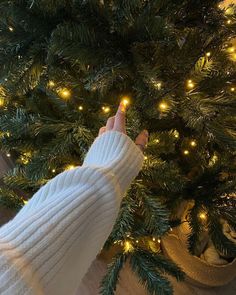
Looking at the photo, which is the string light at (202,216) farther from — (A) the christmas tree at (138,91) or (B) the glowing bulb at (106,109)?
(B) the glowing bulb at (106,109)

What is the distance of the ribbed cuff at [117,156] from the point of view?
510 millimetres

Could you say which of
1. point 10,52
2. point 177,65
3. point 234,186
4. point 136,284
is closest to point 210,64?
point 177,65

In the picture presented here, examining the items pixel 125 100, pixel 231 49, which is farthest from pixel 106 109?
pixel 231 49

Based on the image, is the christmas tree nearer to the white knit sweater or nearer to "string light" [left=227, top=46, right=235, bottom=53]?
"string light" [left=227, top=46, right=235, bottom=53]

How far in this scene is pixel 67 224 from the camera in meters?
0.40

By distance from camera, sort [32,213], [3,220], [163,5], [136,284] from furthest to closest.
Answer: [3,220] → [136,284] → [163,5] → [32,213]

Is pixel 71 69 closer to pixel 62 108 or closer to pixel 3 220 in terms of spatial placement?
pixel 62 108

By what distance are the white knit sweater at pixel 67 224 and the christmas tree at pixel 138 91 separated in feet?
0.44

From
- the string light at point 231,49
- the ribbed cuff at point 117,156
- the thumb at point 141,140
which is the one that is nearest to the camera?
the ribbed cuff at point 117,156

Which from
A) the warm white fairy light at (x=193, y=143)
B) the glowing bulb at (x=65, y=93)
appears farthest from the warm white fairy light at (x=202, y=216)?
the glowing bulb at (x=65, y=93)

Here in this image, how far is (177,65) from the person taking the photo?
0.63 metres

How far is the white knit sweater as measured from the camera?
1.11 ft

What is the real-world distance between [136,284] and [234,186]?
542 millimetres

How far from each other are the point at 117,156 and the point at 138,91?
0.50 feet
